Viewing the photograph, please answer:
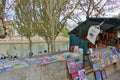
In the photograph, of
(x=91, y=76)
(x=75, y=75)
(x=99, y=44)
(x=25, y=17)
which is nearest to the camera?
(x=75, y=75)

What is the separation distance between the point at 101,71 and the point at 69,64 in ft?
6.46

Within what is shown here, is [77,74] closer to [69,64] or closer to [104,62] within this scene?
[69,64]

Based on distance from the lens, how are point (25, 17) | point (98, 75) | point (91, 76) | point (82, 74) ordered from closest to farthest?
point (82, 74)
point (91, 76)
point (98, 75)
point (25, 17)

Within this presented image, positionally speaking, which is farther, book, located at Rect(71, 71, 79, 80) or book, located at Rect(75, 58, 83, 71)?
book, located at Rect(75, 58, 83, 71)

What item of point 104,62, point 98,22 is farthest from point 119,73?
point 98,22

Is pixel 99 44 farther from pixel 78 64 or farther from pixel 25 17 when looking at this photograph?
pixel 25 17

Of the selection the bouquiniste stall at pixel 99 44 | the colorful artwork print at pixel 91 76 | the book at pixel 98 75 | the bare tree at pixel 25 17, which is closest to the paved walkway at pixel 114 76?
the bouquiniste stall at pixel 99 44

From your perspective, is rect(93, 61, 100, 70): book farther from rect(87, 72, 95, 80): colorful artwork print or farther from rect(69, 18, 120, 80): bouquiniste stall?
rect(87, 72, 95, 80): colorful artwork print

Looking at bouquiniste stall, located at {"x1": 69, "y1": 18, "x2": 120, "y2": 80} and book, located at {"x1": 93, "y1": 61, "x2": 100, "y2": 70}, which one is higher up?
bouquiniste stall, located at {"x1": 69, "y1": 18, "x2": 120, "y2": 80}

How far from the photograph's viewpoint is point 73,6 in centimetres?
1551

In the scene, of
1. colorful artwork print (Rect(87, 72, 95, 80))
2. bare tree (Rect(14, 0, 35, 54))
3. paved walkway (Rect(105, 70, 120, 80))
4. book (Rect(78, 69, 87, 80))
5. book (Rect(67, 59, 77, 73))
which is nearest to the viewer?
book (Rect(67, 59, 77, 73))

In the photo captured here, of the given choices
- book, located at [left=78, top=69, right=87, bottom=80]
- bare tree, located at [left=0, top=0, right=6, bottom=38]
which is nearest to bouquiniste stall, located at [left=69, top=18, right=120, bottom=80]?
book, located at [left=78, top=69, right=87, bottom=80]

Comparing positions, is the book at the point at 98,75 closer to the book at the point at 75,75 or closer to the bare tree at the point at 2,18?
the book at the point at 75,75

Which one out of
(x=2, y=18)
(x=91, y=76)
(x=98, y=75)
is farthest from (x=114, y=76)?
(x=2, y=18)
